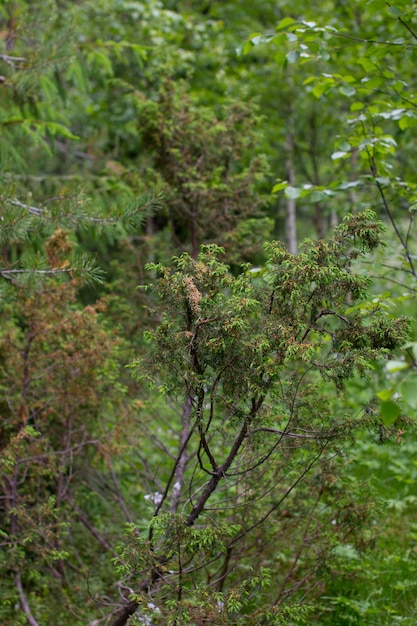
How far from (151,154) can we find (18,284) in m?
1.57

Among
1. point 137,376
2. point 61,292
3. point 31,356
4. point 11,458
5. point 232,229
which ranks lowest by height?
point 11,458

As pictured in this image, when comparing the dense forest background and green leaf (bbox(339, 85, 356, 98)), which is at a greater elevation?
green leaf (bbox(339, 85, 356, 98))

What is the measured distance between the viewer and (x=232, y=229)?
427 centimetres


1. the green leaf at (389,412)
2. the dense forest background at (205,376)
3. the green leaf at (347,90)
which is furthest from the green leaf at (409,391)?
the green leaf at (347,90)

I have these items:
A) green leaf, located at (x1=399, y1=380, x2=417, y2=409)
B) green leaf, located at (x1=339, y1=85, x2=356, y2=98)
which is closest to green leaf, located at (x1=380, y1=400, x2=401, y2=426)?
green leaf, located at (x1=399, y1=380, x2=417, y2=409)

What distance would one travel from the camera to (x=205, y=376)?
239cm

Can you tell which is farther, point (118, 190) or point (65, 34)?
point (118, 190)

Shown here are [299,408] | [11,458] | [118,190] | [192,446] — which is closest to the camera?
[299,408]

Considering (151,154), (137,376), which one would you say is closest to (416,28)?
(151,154)

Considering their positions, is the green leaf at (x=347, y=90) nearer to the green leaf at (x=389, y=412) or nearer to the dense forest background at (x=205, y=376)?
the dense forest background at (x=205, y=376)

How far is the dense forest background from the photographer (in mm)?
2357

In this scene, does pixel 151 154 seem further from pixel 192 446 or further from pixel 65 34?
pixel 192 446

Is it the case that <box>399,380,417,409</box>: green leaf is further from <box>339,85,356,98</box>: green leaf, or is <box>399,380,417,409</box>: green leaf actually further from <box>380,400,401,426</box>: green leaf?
<box>339,85,356,98</box>: green leaf

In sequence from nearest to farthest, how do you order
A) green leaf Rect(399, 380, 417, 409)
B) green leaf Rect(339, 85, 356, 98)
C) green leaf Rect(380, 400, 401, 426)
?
1. green leaf Rect(399, 380, 417, 409)
2. green leaf Rect(380, 400, 401, 426)
3. green leaf Rect(339, 85, 356, 98)
